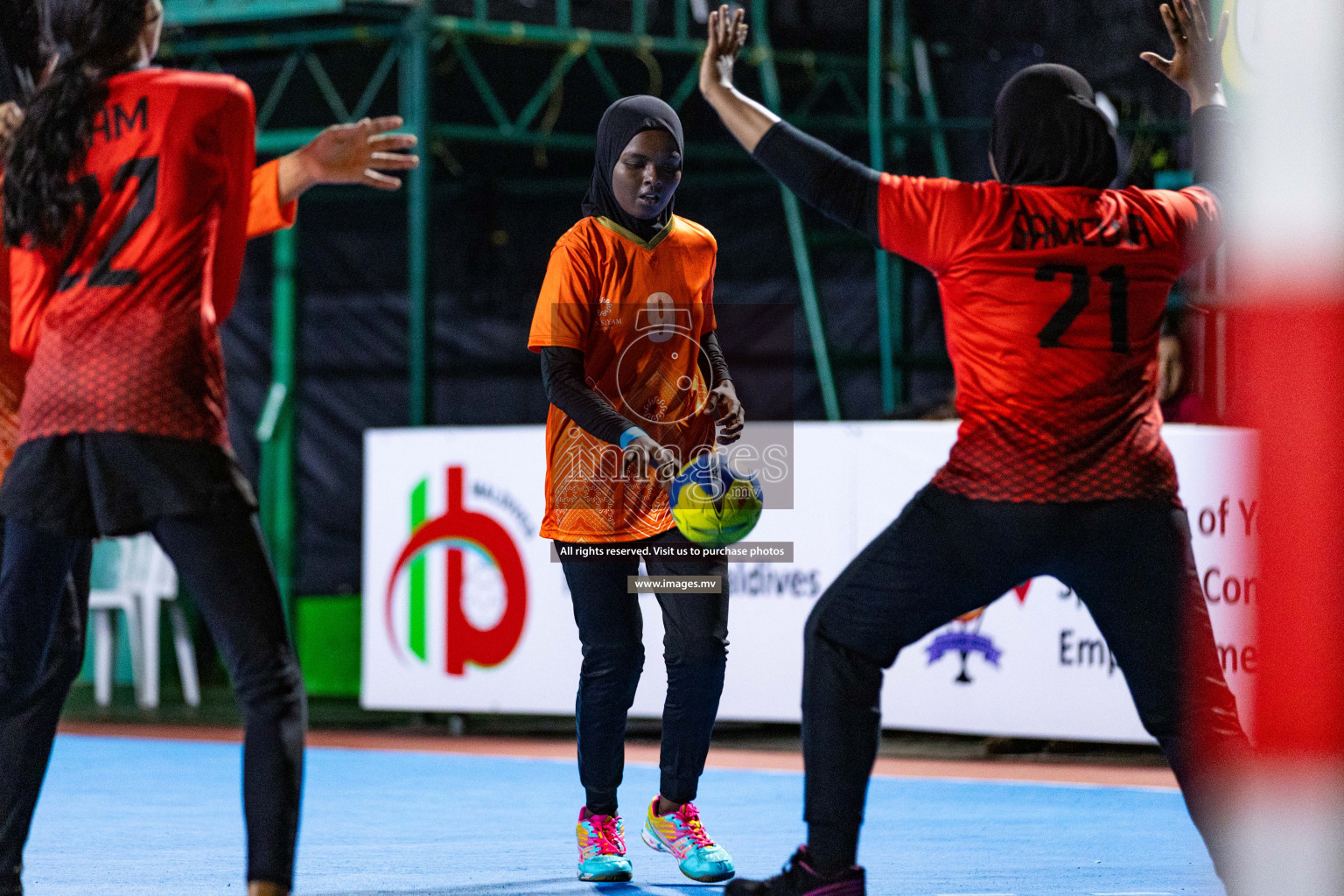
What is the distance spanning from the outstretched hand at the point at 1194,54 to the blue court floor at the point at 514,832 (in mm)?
2129

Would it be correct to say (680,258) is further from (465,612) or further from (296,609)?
(296,609)

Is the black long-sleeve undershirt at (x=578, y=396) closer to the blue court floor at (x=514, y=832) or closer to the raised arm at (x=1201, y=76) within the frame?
the blue court floor at (x=514, y=832)

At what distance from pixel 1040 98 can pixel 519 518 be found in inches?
213

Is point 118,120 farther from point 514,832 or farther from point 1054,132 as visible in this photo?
point 514,832

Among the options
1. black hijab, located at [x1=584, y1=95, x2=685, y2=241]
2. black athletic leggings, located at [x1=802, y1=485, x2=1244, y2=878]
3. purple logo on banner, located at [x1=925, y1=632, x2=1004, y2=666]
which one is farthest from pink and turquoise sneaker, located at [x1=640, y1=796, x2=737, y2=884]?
purple logo on banner, located at [x1=925, y1=632, x2=1004, y2=666]

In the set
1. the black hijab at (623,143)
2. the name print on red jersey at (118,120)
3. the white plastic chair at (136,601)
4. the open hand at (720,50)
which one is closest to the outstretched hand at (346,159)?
the name print on red jersey at (118,120)

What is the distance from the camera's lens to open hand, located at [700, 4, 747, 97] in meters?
3.91

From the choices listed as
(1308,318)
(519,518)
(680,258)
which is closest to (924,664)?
(519,518)

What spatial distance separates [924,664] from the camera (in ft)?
26.2

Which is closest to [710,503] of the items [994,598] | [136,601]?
[994,598]

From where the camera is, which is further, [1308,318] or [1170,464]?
[1170,464]

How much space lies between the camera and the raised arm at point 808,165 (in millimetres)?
3676

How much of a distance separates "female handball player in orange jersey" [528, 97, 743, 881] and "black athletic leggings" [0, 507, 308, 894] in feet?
4.24

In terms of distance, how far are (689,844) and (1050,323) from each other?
1.96 meters
